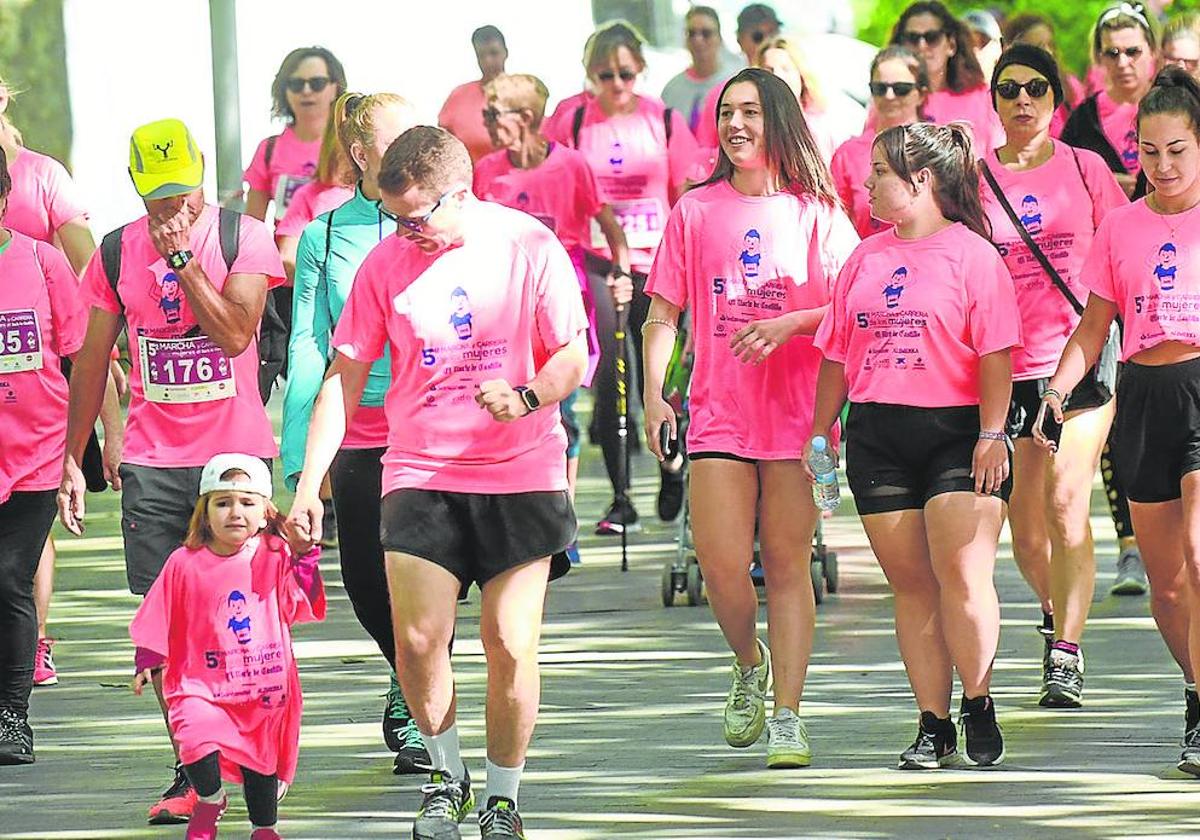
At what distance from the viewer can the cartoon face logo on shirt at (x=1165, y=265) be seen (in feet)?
26.3

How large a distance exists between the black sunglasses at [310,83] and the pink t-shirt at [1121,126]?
3740 mm

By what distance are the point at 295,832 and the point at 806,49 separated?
21.6 feet

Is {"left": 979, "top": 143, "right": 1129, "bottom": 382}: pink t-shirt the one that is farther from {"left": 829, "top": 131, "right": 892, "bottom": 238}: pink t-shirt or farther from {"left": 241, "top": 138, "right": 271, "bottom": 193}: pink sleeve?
{"left": 241, "top": 138, "right": 271, "bottom": 193}: pink sleeve

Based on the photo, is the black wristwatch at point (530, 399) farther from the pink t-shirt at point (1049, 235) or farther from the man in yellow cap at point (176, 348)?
the pink t-shirt at point (1049, 235)

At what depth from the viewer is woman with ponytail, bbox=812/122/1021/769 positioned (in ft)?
26.0

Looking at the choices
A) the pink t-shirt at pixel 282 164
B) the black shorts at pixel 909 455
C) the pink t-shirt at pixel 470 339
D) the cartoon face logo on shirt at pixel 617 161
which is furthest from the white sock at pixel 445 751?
the cartoon face logo on shirt at pixel 617 161

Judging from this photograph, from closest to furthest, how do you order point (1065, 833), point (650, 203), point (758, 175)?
point (1065, 833) → point (758, 175) → point (650, 203)

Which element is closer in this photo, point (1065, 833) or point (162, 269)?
point (1065, 833)

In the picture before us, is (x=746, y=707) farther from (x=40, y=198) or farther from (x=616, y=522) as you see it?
(x=616, y=522)

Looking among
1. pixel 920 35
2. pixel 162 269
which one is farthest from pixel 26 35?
pixel 162 269

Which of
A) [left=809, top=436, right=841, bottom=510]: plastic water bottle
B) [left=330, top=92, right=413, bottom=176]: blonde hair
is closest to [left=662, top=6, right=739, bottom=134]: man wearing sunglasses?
[left=330, top=92, right=413, bottom=176]: blonde hair

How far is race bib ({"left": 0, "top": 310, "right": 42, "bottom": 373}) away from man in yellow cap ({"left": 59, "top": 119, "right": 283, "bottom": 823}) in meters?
0.81

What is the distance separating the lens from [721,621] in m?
8.53

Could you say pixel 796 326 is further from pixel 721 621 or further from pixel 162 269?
pixel 162 269
